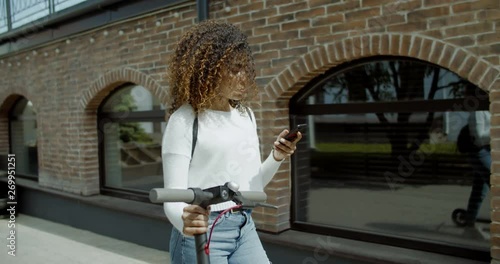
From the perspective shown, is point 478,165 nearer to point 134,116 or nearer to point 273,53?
point 273,53

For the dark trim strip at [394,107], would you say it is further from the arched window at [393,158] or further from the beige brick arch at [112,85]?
the beige brick arch at [112,85]

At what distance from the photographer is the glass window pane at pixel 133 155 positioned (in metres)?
6.30

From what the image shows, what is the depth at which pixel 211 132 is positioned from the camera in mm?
1888

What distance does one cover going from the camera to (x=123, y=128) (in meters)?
6.72

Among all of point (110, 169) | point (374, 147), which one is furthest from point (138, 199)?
point (374, 147)

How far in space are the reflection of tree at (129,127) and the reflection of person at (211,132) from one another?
4584 mm

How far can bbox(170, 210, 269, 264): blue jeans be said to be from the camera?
1849 mm

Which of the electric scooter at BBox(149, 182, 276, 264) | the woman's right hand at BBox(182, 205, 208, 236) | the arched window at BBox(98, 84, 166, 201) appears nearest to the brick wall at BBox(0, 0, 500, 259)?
the arched window at BBox(98, 84, 166, 201)

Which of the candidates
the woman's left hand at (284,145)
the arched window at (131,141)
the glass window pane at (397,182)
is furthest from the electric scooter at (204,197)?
the arched window at (131,141)

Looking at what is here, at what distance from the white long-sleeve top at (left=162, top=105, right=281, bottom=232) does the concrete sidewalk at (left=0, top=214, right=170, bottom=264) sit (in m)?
3.47

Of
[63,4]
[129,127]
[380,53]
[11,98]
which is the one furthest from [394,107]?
[11,98]

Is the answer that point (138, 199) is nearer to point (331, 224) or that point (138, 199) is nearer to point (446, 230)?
point (331, 224)

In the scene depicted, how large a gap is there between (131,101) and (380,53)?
12.6ft

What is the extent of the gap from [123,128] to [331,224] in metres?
3.61
